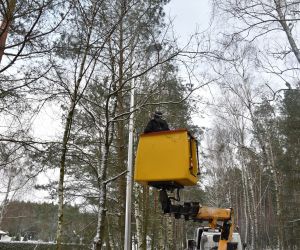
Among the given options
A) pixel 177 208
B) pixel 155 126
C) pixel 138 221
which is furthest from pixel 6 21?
pixel 138 221

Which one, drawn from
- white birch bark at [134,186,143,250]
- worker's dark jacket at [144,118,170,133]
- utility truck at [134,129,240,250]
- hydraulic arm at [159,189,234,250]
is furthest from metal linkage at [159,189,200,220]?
white birch bark at [134,186,143,250]

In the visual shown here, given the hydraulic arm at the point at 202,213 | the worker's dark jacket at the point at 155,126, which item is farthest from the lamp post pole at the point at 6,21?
the hydraulic arm at the point at 202,213

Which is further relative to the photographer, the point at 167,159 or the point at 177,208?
the point at 177,208

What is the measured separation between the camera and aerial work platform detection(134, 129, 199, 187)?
4684mm

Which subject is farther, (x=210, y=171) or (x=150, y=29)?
(x=210, y=171)

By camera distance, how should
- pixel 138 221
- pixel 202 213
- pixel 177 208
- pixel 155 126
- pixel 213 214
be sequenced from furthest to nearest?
pixel 138 221, pixel 213 214, pixel 202 213, pixel 177 208, pixel 155 126

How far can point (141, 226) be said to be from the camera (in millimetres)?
16438

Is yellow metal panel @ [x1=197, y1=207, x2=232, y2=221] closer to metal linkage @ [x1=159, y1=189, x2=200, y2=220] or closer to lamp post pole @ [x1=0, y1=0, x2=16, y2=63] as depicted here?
metal linkage @ [x1=159, y1=189, x2=200, y2=220]

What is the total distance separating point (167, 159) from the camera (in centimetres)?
477

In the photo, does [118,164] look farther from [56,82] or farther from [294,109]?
[294,109]

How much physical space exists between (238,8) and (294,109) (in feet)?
58.8

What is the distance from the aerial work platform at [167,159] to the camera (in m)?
4.68

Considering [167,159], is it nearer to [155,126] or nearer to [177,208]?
[155,126]

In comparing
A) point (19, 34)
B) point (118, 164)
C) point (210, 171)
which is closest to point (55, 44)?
point (19, 34)
